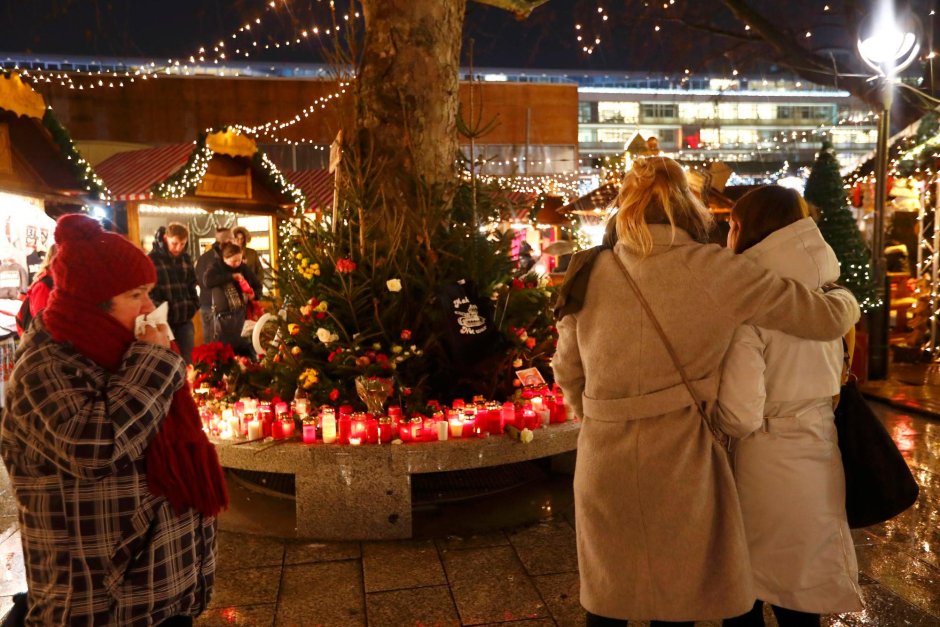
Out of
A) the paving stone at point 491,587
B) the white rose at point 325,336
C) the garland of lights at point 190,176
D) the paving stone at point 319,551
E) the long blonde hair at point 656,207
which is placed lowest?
the paving stone at point 319,551

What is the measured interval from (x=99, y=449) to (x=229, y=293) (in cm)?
731

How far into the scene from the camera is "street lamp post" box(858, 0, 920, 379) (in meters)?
9.23

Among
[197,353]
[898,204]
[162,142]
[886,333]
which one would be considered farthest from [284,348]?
[162,142]

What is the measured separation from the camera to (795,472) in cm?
245

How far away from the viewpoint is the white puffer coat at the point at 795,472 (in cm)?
245

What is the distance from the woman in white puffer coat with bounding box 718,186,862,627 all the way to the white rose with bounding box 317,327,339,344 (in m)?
3.21

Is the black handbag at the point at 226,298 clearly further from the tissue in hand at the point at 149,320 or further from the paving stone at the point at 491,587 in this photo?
the tissue in hand at the point at 149,320

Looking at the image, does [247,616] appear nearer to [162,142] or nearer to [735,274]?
[735,274]

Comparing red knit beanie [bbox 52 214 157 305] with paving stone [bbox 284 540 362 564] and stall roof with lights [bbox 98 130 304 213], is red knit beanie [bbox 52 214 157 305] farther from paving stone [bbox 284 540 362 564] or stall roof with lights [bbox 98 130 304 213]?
stall roof with lights [bbox 98 130 304 213]

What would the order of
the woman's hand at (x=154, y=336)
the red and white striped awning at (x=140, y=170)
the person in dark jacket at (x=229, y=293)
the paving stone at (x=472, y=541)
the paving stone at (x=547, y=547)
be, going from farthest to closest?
the red and white striped awning at (x=140, y=170)
the person in dark jacket at (x=229, y=293)
the paving stone at (x=472, y=541)
the paving stone at (x=547, y=547)
the woman's hand at (x=154, y=336)

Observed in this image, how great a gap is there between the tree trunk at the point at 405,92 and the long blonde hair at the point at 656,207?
11.5 ft

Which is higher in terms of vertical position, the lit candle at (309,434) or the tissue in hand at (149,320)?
the tissue in hand at (149,320)

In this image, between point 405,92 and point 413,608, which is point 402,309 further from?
point 413,608

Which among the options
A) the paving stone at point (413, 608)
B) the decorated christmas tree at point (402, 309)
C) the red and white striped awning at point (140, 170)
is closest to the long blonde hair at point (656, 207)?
the paving stone at point (413, 608)
